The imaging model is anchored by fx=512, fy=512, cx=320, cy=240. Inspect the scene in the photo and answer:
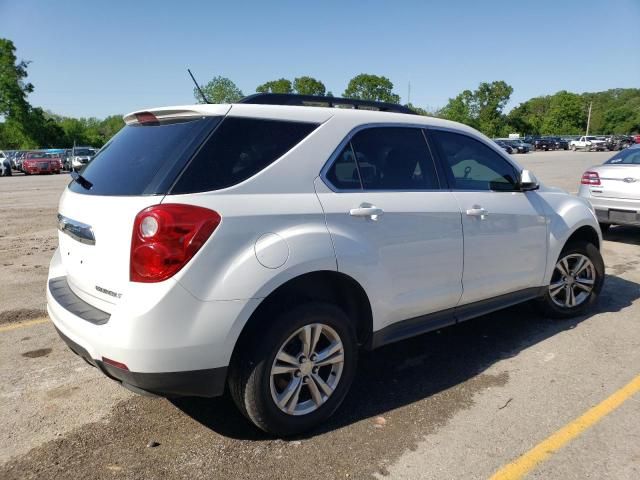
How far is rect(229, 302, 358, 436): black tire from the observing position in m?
2.64

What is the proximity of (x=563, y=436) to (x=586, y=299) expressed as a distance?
2377 mm

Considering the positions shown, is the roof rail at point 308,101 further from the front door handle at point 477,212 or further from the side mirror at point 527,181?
the side mirror at point 527,181

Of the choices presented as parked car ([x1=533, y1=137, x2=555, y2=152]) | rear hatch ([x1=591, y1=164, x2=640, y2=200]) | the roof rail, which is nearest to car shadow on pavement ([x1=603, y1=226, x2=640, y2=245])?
rear hatch ([x1=591, y1=164, x2=640, y2=200])

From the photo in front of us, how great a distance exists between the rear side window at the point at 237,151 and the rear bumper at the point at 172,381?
0.88 m

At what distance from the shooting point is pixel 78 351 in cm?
272

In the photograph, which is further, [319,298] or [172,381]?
[319,298]

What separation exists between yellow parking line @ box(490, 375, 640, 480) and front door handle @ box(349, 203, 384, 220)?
59.4 inches

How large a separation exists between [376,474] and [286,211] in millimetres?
1408

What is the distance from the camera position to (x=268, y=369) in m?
2.67

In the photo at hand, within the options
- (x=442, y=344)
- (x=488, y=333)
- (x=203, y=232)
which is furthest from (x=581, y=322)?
(x=203, y=232)

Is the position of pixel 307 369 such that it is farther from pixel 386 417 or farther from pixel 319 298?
pixel 386 417

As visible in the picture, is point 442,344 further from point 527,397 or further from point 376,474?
point 376,474

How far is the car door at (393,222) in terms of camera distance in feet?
9.66

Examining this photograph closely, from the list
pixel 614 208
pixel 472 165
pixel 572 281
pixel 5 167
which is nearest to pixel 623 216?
pixel 614 208
